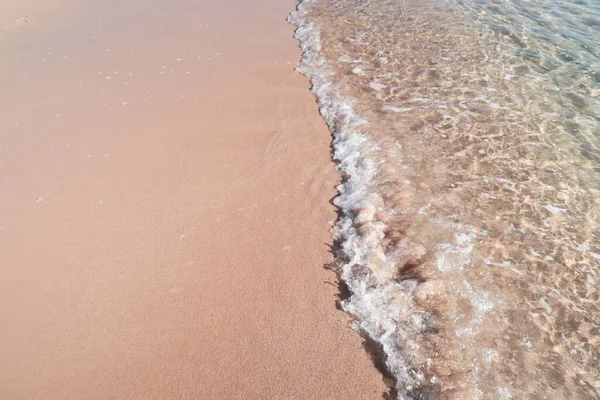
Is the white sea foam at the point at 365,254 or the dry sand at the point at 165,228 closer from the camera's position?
the dry sand at the point at 165,228

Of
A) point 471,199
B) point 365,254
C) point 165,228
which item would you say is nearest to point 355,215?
point 365,254

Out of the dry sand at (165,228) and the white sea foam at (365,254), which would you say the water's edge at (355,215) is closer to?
the white sea foam at (365,254)

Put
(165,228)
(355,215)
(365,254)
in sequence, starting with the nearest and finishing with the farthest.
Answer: (365,254) < (165,228) < (355,215)

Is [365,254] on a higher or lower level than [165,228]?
lower

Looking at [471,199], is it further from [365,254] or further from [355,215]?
[365,254]

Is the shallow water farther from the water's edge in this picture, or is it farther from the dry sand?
the dry sand

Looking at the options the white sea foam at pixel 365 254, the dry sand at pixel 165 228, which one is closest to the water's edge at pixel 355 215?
the white sea foam at pixel 365 254
